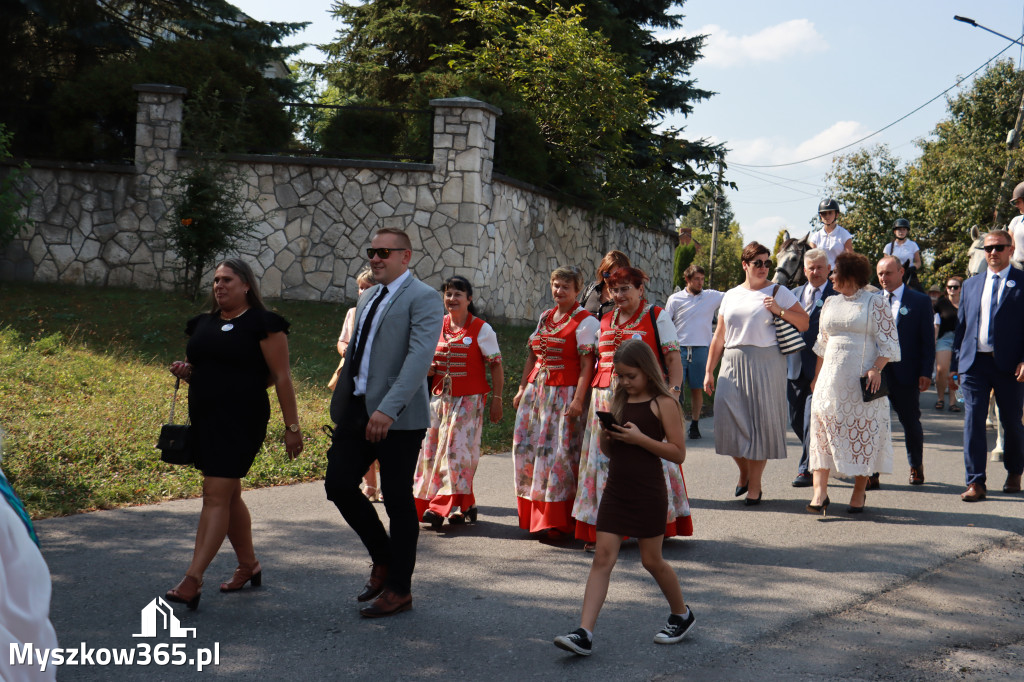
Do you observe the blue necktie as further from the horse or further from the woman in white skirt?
the horse

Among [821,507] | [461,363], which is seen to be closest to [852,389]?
[821,507]

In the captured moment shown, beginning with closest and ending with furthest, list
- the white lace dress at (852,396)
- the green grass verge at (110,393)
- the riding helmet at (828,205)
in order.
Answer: the white lace dress at (852,396), the green grass verge at (110,393), the riding helmet at (828,205)

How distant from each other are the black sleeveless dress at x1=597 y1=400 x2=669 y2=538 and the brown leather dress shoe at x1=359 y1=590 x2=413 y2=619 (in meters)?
1.14

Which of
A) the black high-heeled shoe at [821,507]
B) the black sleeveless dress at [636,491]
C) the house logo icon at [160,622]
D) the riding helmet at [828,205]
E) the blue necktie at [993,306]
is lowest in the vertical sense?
the house logo icon at [160,622]

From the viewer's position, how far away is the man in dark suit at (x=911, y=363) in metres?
8.95

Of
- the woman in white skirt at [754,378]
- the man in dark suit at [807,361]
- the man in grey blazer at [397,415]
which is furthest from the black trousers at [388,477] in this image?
the man in dark suit at [807,361]

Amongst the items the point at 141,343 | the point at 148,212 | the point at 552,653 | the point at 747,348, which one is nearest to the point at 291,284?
the point at 148,212

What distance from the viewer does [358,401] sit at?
16.7 feet

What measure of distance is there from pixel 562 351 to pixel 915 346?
404 centimetres

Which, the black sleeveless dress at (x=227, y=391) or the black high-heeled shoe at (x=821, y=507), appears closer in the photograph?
the black sleeveless dress at (x=227, y=391)

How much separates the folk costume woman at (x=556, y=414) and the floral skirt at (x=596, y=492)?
18 cm

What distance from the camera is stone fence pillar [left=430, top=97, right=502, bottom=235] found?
16391 mm

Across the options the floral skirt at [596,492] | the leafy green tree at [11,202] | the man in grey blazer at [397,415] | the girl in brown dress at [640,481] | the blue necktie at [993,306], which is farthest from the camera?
the leafy green tree at [11,202]

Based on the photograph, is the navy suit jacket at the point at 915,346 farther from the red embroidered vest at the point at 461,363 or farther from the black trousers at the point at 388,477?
the black trousers at the point at 388,477
